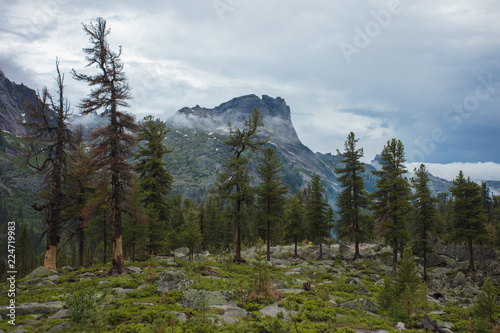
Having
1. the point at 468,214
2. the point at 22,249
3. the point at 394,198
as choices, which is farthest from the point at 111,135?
the point at 22,249

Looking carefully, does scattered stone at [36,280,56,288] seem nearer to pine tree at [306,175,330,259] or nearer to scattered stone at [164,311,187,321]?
scattered stone at [164,311,187,321]

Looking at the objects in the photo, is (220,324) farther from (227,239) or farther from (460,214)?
(227,239)

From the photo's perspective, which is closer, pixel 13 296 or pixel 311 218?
pixel 13 296

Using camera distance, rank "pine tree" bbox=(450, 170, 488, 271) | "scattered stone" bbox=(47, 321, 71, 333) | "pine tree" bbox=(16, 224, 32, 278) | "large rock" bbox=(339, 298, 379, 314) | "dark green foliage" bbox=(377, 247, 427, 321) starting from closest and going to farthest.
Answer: "scattered stone" bbox=(47, 321, 71, 333)
"dark green foliage" bbox=(377, 247, 427, 321)
"large rock" bbox=(339, 298, 379, 314)
"pine tree" bbox=(450, 170, 488, 271)
"pine tree" bbox=(16, 224, 32, 278)

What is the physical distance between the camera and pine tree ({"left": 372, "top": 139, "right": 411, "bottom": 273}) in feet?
96.3

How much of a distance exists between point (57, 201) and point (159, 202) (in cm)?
1212

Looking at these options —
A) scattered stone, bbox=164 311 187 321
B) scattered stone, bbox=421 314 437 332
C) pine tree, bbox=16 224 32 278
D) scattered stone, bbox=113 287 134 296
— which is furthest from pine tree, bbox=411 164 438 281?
pine tree, bbox=16 224 32 278

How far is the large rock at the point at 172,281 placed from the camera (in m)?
13.6

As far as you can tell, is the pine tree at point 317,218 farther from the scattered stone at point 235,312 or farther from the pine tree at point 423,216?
the scattered stone at point 235,312

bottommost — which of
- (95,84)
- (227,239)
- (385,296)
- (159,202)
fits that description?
(227,239)

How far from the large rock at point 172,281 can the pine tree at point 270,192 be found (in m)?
19.2

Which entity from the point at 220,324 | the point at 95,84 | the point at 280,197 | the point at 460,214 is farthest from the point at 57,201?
the point at 460,214

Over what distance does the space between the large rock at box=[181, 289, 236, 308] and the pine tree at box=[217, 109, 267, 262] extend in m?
16.9

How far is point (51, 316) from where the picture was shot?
10562mm
